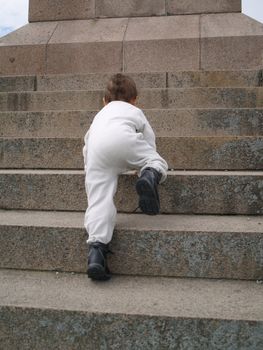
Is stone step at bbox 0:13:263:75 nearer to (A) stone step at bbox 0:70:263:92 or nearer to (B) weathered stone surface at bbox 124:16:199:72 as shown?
(B) weathered stone surface at bbox 124:16:199:72

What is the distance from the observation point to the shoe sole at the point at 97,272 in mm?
2240

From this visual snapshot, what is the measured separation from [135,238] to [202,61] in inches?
161

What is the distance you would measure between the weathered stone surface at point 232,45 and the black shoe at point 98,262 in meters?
4.26

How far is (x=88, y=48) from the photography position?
625 centimetres

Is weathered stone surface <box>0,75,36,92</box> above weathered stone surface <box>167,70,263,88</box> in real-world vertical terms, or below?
below

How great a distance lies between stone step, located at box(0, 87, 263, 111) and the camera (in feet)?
13.9

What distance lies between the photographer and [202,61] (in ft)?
19.5

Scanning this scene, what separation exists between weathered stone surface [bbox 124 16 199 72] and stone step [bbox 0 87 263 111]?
5.59ft

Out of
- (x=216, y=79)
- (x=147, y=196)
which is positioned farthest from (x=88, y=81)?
(x=147, y=196)

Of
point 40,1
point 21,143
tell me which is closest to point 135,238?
point 21,143

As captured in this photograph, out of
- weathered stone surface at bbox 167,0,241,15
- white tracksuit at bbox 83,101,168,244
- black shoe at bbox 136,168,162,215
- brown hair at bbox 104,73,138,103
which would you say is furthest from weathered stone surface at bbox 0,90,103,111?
weathered stone surface at bbox 167,0,241,15

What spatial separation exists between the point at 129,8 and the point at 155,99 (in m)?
2.81

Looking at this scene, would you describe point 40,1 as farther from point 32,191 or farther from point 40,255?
point 40,255

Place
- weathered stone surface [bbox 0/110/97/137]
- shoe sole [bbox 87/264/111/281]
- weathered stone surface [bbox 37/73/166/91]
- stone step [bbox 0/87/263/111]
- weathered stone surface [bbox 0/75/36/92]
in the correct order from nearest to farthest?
shoe sole [bbox 87/264/111/281]
weathered stone surface [bbox 0/110/97/137]
stone step [bbox 0/87/263/111]
weathered stone surface [bbox 37/73/166/91]
weathered stone surface [bbox 0/75/36/92]
